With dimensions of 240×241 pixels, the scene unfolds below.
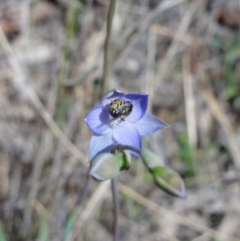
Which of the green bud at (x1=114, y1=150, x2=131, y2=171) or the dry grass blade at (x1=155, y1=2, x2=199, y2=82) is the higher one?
the dry grass blade at (x1=155, y1=2, x2=199, y2=82)

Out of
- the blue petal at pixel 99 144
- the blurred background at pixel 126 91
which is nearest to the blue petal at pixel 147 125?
the blue petal at pixel 99 144

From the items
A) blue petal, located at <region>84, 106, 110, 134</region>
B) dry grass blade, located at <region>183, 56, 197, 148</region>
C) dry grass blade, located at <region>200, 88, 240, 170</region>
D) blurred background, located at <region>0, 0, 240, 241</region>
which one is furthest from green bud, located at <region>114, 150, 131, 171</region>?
dry grass blade, located at <region>200, 88, 240, 170</region>

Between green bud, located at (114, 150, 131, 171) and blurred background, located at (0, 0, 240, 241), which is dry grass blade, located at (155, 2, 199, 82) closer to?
blurred background, located at (0, 0, 240, 241)

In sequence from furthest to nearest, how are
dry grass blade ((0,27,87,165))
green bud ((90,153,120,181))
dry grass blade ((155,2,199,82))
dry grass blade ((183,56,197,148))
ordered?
dry grass blade ((155,2,199,82)) < dry grass blade ((183,56,197,148)) < dry grass blade ((0,27,87,165)) < green bud ((90,153,120,181))

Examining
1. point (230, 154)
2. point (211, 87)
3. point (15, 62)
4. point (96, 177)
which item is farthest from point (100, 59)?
point (96, 177)

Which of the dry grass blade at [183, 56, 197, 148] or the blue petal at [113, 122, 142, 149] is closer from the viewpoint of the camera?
the blue petal at [113, 122, 142, 149]

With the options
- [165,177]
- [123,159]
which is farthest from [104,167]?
[165,177]

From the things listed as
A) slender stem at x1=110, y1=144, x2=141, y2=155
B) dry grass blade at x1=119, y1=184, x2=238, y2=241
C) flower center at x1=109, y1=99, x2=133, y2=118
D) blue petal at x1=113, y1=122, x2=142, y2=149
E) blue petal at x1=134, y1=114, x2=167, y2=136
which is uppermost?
flower center at x1=109, y1=99, x2=133, y2=118
